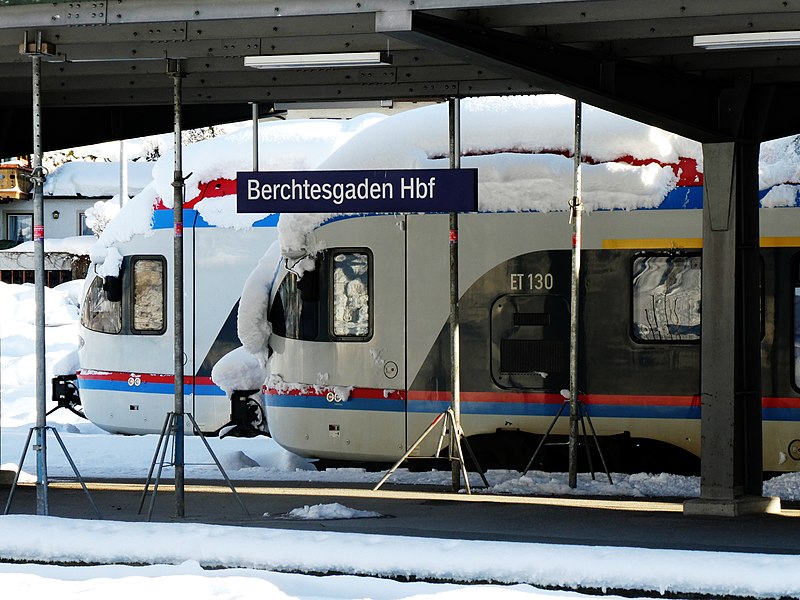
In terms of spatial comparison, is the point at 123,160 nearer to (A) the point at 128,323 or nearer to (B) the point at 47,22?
(A) the point at 128,323

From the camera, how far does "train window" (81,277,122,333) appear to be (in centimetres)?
1752

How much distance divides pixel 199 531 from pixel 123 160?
17.9 meters

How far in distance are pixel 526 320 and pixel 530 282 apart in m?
0.36

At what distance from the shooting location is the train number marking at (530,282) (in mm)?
13430

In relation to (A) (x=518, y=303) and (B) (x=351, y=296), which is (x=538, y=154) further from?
(B) (x=351, y=296)

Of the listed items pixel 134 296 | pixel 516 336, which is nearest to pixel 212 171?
pixel 134 296

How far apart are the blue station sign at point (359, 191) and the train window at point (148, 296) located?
4.75m

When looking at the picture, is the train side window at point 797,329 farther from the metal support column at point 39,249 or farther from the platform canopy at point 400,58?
the metal support column at point 39,249

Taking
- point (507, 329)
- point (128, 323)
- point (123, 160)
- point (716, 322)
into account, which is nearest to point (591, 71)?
point (716, 322)

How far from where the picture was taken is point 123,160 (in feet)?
88.4

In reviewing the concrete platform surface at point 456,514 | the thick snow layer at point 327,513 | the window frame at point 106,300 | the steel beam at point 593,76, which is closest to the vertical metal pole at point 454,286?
the concrete platform surface at point 456,514

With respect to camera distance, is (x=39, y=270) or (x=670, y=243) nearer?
(x=39, y=270)

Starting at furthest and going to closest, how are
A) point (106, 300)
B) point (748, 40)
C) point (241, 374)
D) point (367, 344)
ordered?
point (106, 300)
point (241, 374)
point (367, 344)
point (748, 40)

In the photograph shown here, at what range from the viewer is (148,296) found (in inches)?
685
